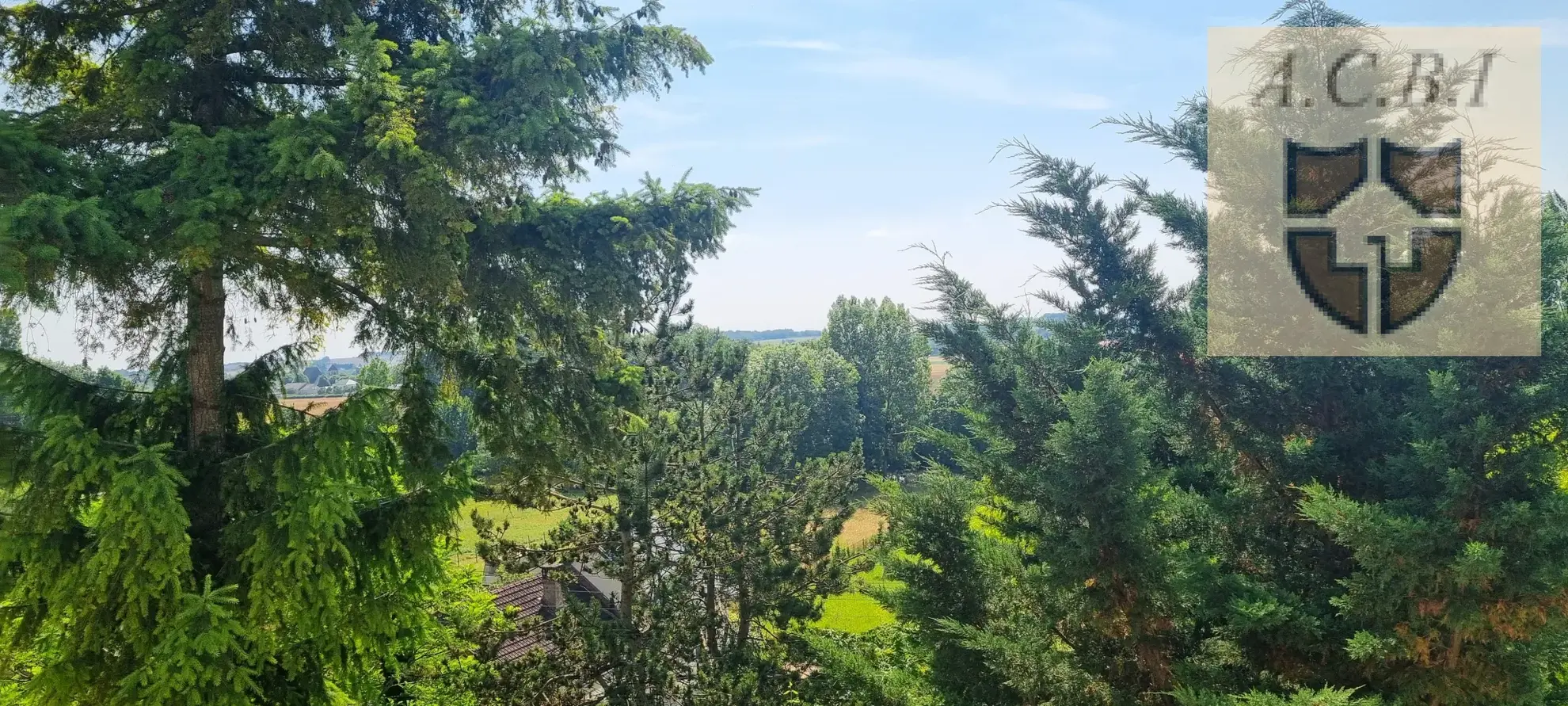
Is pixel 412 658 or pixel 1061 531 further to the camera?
pixel 412 658

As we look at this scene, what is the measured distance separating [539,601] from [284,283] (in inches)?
552

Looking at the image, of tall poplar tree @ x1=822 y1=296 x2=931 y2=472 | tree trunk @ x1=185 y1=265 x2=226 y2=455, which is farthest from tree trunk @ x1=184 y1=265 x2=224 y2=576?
tall poplar tree @ x1=822 y1=296 x2=931 y2=472

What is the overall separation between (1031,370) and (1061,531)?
5.43 ft

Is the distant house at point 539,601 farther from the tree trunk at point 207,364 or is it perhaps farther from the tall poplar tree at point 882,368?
the tall poplar tree at point 882,368

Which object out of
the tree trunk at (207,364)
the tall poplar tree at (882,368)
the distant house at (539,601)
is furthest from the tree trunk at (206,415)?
the tall poplar tree at (882,368)

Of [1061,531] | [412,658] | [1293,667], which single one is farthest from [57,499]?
[1293,667]

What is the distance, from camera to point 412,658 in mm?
10156

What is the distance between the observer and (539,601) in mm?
19594

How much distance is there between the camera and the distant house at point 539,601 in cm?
1145

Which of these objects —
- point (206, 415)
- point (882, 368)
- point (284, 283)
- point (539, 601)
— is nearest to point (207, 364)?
point (206, 415)

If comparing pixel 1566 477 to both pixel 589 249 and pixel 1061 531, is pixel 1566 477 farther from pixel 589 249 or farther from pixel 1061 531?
pixel 589 249

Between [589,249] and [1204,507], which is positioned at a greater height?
[589,249]

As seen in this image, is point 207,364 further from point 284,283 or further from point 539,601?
point 539,601

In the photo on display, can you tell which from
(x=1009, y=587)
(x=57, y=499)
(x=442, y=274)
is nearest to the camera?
(x=57, y=499)
